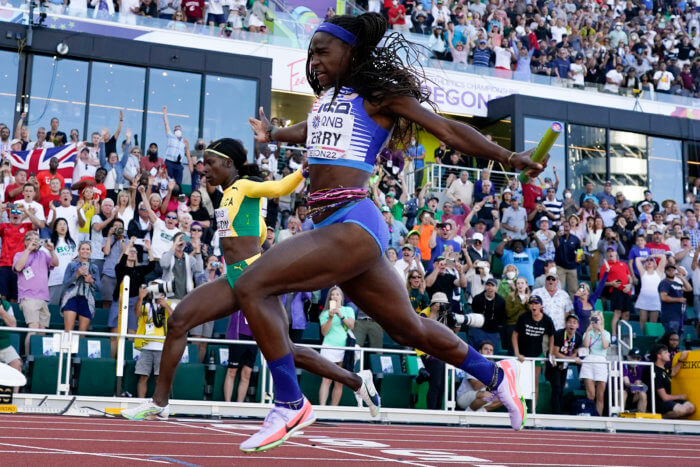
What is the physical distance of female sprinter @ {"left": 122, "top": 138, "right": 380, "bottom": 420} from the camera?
6.61 m

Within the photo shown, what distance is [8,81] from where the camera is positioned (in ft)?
67.9

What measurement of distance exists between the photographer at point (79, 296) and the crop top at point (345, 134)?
8004 mm

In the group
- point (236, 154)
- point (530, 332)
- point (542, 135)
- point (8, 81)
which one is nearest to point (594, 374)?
point (530, 332)

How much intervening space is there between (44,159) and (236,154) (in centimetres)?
865

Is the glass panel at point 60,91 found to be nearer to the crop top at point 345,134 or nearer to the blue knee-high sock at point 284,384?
the crop top at point 345,134

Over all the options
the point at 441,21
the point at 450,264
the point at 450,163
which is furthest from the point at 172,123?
the point at 450,264

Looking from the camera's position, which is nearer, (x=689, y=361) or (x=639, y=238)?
(x=689, y=361)

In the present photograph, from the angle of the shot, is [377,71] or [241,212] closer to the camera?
[377,71]

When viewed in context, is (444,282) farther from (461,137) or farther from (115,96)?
(115,96)

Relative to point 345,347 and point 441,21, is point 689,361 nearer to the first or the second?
point 345,347

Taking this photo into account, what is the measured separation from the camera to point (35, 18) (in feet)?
67.7

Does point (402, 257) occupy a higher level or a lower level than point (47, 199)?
lower

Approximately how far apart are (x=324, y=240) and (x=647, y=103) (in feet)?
83.6

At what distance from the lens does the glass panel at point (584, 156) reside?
2606cm
